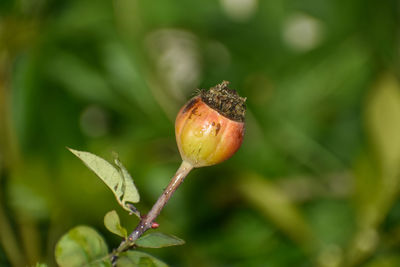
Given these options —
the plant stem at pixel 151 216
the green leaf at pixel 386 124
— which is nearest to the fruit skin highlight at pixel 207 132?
the plant stem at pixel 151 216

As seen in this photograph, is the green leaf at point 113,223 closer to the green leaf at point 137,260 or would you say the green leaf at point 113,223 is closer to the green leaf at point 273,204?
the green leaf at point 137,260

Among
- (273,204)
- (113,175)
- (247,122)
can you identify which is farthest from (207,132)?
(247,122)

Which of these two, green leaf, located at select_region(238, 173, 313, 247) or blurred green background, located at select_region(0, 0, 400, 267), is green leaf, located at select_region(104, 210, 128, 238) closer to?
blurred green background, located at select_region(0, 0, 400, 267)

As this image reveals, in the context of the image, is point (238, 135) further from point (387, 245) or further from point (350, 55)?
point (350, 55)

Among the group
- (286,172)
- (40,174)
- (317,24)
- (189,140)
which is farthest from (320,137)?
(189,140)

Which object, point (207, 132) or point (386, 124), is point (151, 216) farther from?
point (386, 124)
